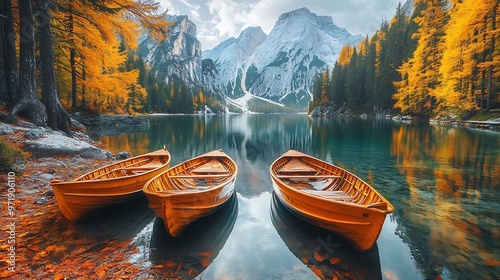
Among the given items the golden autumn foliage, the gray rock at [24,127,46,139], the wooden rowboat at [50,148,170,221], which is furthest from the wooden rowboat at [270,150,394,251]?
the golden autumn foliage

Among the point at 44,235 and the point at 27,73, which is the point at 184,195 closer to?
the point at 44,235

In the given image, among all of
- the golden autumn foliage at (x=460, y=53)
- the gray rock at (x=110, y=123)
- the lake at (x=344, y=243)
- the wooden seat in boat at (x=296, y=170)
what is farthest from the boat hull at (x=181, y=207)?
the golden autumn foliage at (x=460, y=53)

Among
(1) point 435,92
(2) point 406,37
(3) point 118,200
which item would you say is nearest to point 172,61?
(2) point 406,37

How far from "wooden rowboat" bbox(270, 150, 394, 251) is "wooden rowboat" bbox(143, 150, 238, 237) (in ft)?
6.64

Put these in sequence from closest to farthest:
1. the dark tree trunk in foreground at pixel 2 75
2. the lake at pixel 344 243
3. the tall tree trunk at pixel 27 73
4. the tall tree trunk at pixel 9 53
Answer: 1. the lake at pixel 344 243
2. the tall tree trunk at pixel 27 73
3. the tall tree trunk at pixel 9 53
4. the dark tree trunk in foreground at pixel 2 75

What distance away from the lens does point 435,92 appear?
33031 mm

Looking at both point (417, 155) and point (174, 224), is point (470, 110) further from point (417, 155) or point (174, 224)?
point (174, 224)

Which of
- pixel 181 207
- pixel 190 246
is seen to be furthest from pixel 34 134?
pixel 190 246

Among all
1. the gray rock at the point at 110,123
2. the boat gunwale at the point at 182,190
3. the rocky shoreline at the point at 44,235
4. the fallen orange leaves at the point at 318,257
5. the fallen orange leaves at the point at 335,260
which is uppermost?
the gray rock at the point at 110,123

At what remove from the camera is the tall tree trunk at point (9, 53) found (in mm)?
11820

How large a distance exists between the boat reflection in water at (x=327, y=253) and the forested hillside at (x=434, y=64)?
29.9 m

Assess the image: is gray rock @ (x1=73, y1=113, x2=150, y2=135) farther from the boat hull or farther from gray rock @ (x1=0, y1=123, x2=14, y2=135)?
the boat hull

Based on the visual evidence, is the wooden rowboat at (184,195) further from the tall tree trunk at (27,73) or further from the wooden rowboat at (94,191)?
the tall tree trunk at (27,73)

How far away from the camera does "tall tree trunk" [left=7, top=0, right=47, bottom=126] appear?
11391 mm
